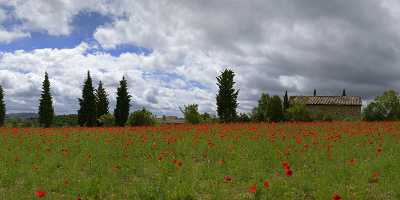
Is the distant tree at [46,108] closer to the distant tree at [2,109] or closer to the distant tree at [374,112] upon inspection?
the distant tree at [2,109]

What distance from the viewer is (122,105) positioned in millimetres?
63656

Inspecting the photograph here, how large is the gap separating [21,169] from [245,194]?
6539mm

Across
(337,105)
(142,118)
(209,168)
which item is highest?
(337,105)

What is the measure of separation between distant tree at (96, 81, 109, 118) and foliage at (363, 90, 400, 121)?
48543mm

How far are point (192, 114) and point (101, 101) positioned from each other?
4139cm

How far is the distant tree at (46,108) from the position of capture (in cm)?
7219

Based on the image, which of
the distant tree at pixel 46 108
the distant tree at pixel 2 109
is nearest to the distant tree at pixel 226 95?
the distant tree at pixel 46 108

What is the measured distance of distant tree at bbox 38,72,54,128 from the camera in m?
72.2

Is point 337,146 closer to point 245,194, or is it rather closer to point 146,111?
point 245,194

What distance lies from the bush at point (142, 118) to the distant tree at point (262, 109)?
10.1 m

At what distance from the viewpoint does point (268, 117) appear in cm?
3866

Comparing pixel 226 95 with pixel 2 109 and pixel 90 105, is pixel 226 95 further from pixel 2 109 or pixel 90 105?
pixel 2 109

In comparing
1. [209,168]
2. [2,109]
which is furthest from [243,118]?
[2,109]

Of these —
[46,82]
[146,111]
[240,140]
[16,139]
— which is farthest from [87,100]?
[240,140]
